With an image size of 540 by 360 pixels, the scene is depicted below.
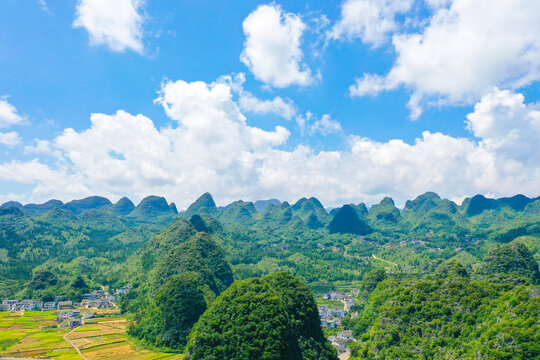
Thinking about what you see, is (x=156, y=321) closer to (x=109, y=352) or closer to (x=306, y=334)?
(x=109, y=352)

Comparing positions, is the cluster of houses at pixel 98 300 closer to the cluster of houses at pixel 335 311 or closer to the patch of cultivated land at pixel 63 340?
the patch of cultivated land at pixel 63 340

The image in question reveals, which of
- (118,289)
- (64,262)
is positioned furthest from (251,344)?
(64,262)

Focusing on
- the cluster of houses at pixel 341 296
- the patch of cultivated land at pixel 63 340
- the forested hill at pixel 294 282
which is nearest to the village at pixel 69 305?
the forested hill at pixel 294 282

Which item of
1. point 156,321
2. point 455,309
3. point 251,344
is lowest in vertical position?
point 156,321

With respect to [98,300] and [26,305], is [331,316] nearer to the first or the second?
[98,300]

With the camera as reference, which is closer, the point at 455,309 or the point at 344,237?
the point at 455,309

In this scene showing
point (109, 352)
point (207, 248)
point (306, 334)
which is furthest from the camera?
point (207, 248)
